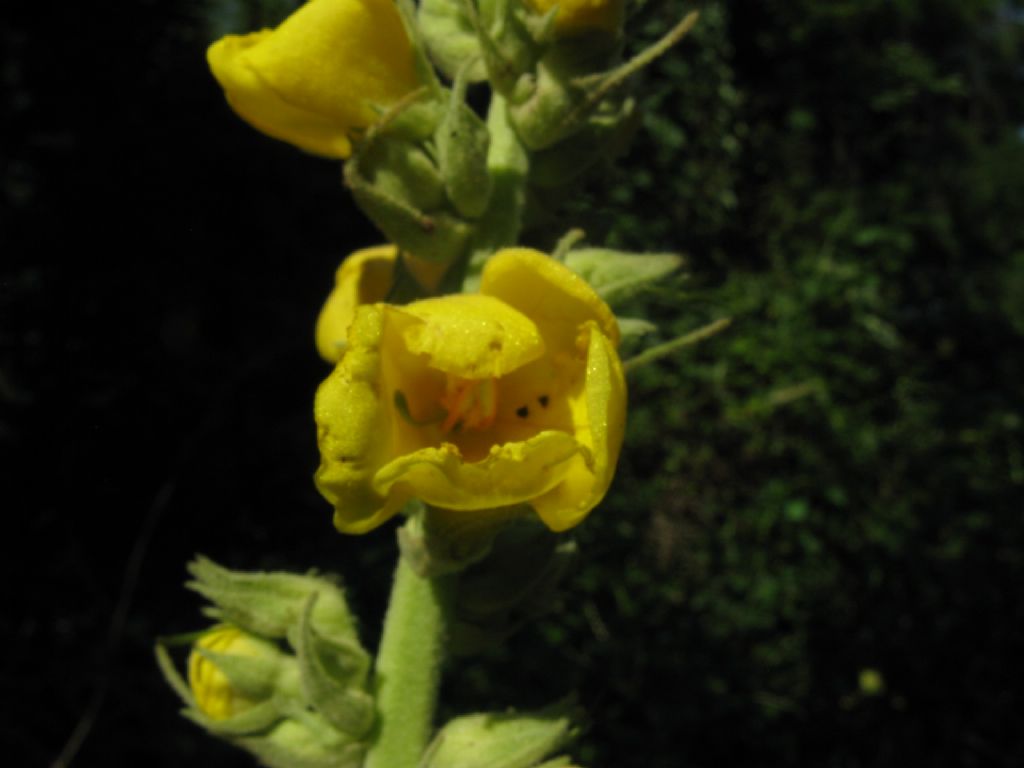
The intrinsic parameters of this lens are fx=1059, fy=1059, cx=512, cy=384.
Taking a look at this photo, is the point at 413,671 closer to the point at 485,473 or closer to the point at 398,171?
the point at 485,473

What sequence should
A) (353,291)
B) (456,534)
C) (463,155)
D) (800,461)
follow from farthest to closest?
(800,461) < (353,291) < (463,155) < (456,534)

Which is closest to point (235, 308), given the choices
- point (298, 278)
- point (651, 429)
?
point (298, 278)

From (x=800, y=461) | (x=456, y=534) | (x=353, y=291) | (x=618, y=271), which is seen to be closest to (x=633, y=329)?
(x=618, y=271)

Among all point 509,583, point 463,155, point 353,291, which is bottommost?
point 509,583

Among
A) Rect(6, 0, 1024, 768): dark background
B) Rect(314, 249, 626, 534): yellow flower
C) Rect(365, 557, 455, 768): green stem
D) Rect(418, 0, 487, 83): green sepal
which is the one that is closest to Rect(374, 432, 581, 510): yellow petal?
Rect(314, 249, 626, 534): yellow flower

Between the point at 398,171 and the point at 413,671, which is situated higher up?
the point at 398,171

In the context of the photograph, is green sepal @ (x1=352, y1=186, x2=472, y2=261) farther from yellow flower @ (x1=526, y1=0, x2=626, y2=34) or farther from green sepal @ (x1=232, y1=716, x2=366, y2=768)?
green sepal @ (x1=232, y1=716, x2=366, y2=768)
